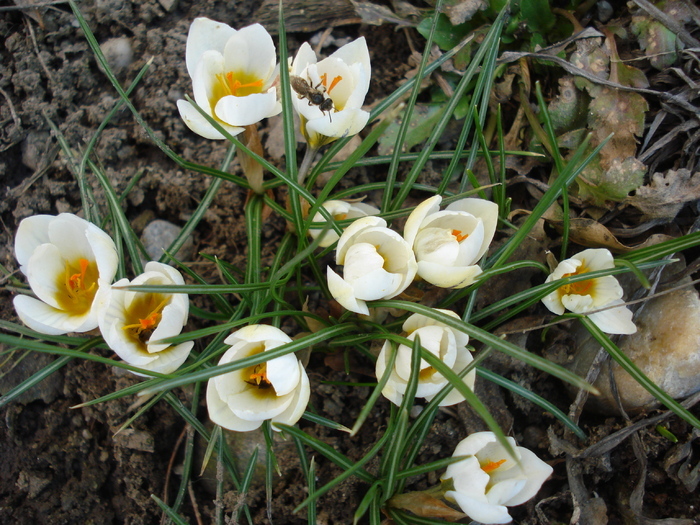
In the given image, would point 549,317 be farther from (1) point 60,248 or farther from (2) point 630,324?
(1) point 60,248

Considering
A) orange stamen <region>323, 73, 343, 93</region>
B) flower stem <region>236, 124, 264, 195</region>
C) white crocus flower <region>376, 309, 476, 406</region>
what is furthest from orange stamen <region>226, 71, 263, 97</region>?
white crocus flower <region>376, 309, 476, 406</region>

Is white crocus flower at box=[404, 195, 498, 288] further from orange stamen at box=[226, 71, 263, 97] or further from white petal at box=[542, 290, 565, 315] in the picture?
orange stamen at box=[226, 71, 263, 97]

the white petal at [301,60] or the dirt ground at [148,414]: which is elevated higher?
the white petal at [301,60]

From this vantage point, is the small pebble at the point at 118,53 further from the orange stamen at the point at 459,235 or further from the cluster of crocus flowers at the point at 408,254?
the orange stamen at the point at 459,235

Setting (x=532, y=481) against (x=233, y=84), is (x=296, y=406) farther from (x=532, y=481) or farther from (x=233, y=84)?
(x=233, y=84)

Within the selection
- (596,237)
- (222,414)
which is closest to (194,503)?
(222,414)

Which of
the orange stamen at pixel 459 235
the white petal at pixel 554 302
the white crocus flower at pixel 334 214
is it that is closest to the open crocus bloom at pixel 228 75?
the white crocus flower at pixel 334 214

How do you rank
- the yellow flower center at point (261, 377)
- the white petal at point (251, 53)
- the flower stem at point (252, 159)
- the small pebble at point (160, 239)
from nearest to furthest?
1. the yellow flower center at point (261, 377)
2. the white petal at point (251, 53)
3. the flower stem at point (252, 159)
4. the small pebble at point (160, 239)
